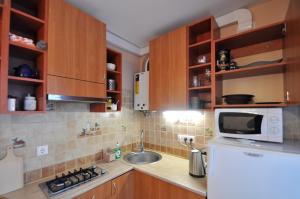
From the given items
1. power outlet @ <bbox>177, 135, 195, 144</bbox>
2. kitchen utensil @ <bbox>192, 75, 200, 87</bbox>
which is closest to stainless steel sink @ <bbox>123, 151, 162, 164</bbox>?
power outlet @ <bbox>177, 135, 195, 144</bbox>

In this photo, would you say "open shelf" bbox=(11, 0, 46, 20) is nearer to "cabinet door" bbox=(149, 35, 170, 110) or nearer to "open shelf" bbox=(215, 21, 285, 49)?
"cabinet door" bbox=(149, 35, 170, 110)

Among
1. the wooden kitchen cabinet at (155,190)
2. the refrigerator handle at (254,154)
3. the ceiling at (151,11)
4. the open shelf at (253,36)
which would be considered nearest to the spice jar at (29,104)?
the ceiling at (151,11)

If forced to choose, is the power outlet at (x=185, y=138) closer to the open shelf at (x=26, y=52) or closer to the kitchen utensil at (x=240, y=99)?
the kitchen utensil at (x=240, y=99)

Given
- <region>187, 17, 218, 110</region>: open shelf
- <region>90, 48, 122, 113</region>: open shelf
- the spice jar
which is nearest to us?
the spice jar

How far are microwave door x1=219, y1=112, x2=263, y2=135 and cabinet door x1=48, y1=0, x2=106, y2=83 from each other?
1248mm

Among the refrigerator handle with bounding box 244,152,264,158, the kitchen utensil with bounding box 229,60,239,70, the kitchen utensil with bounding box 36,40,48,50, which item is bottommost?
the refrigerator handle with bounding box 244,152,264,158

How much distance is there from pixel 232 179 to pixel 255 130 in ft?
1.42

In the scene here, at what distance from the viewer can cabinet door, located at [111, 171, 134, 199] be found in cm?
156

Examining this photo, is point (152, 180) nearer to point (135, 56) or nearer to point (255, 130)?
point (255, 130)

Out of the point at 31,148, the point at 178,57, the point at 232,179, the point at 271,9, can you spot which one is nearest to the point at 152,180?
the point at 232,179

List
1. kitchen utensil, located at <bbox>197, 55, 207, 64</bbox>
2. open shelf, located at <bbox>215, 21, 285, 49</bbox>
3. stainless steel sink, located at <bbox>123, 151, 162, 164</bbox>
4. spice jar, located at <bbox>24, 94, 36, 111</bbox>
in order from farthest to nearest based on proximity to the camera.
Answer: stainless steel sink, located at <bbox>123, 151, 162, 164</bbox> → kitchen utensil, located at <bbox>197, 55, 207, 64</bbox> → open shelf, located at <bbox>215, 21, 285, 49</bbox> → spice jar, located at <bbox>24, 94, 36, 111</bbox>

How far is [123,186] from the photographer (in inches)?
65.3

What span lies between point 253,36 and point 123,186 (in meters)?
1.96

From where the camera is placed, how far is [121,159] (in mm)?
1978
